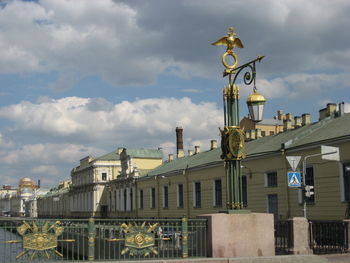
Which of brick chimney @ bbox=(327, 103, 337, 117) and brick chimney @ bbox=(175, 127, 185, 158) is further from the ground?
brick chimney @ bbox=(175, 127, 185, 158)

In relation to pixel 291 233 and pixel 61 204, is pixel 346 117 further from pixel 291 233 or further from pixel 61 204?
pixel 61 204

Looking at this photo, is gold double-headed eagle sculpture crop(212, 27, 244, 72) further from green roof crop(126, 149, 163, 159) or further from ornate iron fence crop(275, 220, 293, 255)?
green roof crop(126, 149, 163, 159)

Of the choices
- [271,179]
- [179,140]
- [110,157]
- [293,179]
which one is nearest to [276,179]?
[271,179]

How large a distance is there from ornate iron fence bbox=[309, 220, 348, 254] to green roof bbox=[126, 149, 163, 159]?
56844 mm

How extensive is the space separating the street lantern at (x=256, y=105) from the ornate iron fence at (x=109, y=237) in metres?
2.86

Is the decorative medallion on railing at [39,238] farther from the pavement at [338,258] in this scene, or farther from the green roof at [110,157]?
the green roof at [110,157]

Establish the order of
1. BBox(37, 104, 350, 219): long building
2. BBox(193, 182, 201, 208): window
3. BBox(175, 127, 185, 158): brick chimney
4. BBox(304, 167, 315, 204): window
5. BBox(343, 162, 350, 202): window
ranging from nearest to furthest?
BBox(343, 162, 350, 202): window, BBox(37, 104, 350, 219): long building, BBox(304, 167, 315, 204): window, BBox(193, 182, 201, 208): window, BBox(175, 127, 185, 158): brick chimney

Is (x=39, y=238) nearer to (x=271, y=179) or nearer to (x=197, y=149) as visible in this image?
(x=271, y=179)

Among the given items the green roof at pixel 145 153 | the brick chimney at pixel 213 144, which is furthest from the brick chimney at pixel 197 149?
the green roof at pixel 145 153

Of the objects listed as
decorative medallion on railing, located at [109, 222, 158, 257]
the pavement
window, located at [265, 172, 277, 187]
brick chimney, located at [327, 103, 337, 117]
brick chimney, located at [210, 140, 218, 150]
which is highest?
brick chimney, located at [327, 103, 337, 117]

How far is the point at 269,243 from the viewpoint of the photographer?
12820 mm

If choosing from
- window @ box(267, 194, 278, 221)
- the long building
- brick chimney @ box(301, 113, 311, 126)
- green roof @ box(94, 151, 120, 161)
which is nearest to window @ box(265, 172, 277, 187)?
the long building

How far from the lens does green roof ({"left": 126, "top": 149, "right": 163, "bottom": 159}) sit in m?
75.6

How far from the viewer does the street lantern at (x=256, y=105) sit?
40.3 ft
